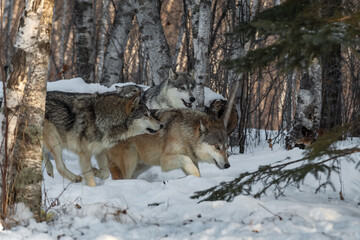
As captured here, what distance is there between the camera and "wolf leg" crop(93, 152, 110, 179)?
19.3 feet

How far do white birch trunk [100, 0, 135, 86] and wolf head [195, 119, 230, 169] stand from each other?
555cm

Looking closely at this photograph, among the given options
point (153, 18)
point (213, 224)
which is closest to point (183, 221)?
point (213, 224)

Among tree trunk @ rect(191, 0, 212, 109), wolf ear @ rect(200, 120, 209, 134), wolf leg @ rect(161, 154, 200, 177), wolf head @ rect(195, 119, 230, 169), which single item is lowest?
wolf leg @ rect(161, 154, 200, 177)

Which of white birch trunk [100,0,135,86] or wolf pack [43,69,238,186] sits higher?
white birch trunk [100,0,135,86]

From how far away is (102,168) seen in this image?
5.98 metres

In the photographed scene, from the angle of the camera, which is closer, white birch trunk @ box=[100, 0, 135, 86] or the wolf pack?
the wolf pack

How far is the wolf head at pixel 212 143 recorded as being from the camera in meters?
5.80

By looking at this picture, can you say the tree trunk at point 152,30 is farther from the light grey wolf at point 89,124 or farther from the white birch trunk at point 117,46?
the light grey wolf at point 89,124

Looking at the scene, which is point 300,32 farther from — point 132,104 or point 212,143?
point 132,104

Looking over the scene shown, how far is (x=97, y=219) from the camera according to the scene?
3.58 meters

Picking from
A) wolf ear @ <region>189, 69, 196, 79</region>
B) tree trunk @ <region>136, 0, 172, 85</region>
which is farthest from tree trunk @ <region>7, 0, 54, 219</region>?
wolf ear @ <region>189, 69, 196, 79</region>

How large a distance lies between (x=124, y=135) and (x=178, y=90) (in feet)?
10.1

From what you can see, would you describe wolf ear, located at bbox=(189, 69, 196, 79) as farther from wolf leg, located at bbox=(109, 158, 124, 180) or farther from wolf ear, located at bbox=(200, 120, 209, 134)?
wolf leg, located at bbox=(109, 158, 124, 180)

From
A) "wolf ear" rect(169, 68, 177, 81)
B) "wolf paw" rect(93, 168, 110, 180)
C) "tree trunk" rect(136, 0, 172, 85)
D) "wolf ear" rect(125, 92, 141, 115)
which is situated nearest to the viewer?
"wolf ear" rect(125, 92, 141, 115)
